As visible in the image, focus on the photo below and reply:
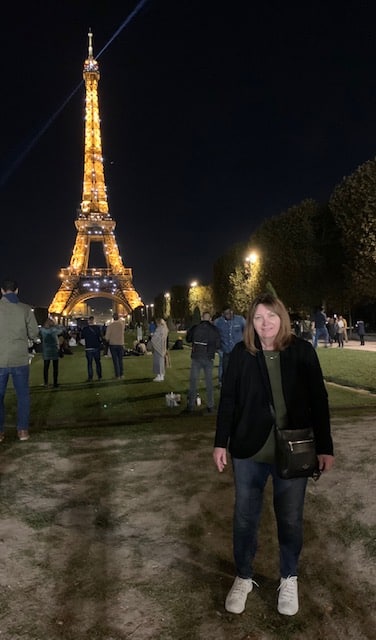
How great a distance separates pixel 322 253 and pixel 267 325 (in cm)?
4100

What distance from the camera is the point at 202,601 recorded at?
11.1 feet

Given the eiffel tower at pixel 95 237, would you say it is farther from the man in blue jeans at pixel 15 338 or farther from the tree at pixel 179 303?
the man in blue jeans at pixel 15 338

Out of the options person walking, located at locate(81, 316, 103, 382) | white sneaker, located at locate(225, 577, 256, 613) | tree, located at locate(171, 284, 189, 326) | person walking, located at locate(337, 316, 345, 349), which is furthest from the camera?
tree, located at locate(171, 284, 189, 326)

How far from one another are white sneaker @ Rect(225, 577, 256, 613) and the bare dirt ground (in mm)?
55

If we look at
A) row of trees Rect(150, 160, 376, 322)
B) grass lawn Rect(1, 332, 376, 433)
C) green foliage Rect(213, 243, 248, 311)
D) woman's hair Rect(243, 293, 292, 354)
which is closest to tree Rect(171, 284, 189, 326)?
green foliage Rect(213, 243, 248, 311)

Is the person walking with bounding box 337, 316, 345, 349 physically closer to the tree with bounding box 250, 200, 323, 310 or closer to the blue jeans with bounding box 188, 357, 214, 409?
the tree with bounding box 250, 200, 323, 310

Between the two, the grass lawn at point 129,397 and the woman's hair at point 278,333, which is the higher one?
the woman's hair at point 278,333

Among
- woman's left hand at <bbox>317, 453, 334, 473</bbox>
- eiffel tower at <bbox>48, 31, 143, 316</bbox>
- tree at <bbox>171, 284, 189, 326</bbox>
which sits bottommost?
woman's left hand at <bbox>317, 453, 334, 473</bbox>

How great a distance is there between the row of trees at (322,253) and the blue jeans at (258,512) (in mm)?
32663

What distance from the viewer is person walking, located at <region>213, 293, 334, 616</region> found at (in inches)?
130

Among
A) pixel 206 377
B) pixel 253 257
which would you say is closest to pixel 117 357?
pixel 206 377

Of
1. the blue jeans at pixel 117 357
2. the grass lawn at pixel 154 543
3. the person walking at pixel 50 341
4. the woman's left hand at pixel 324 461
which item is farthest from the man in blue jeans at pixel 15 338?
the blue jeans at pixel 117 357

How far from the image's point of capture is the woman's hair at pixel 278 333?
11.1 ft

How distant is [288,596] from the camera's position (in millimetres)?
3273
